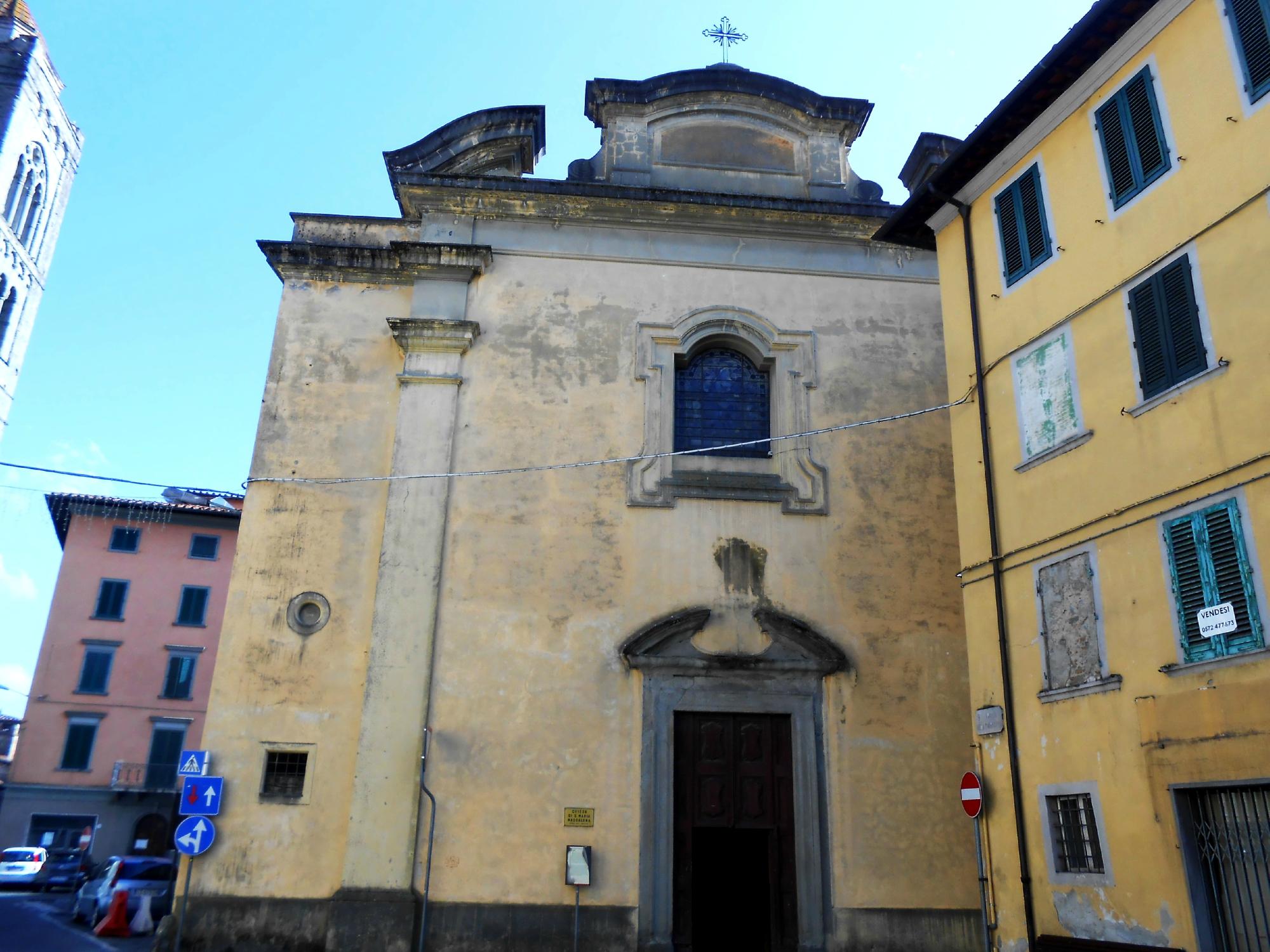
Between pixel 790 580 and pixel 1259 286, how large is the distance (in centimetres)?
634

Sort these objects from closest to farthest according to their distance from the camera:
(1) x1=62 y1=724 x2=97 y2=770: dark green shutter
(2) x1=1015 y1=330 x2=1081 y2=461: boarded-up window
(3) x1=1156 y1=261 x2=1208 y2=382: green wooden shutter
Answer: (3) x1=1156 y1=261 x2=1208 y2=382: green wooden shutter
(2) x1=1015 y1=330 x2=1081 y2=461: boarded-up window
(1) x1=62 y1=724 x2=97 y2=770: dark green shutter

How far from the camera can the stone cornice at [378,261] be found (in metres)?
13.9

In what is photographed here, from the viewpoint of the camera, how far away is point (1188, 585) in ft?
26.3

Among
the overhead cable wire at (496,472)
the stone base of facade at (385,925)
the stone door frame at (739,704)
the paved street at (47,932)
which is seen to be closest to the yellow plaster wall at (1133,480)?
the stone door frame at (739,704)

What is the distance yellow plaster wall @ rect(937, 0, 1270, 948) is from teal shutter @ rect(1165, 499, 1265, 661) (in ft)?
0.42

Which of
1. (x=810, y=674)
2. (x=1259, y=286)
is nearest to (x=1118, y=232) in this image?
(x=1259, y=286)

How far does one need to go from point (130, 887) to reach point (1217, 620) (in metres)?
17.3

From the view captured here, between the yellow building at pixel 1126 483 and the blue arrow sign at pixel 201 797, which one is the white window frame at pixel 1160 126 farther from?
the blue arrow sign at pixel 201 797

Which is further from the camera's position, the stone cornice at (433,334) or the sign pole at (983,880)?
the stone cornice at (433,334)

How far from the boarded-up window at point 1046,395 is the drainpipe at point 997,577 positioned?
0.51 m

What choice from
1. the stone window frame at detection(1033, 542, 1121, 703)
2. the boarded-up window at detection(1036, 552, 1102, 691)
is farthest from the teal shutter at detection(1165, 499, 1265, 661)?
the boarded-up window at detection(1036, 552, 1102, 691)

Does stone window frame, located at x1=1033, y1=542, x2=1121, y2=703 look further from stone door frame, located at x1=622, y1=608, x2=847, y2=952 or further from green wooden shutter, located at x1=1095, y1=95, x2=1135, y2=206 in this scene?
stone door frame, located at x1=622, y1=608, x2=847, y2=952

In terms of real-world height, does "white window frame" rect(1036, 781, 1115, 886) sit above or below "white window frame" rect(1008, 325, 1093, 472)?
below

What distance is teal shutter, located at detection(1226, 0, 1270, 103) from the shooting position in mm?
8133
